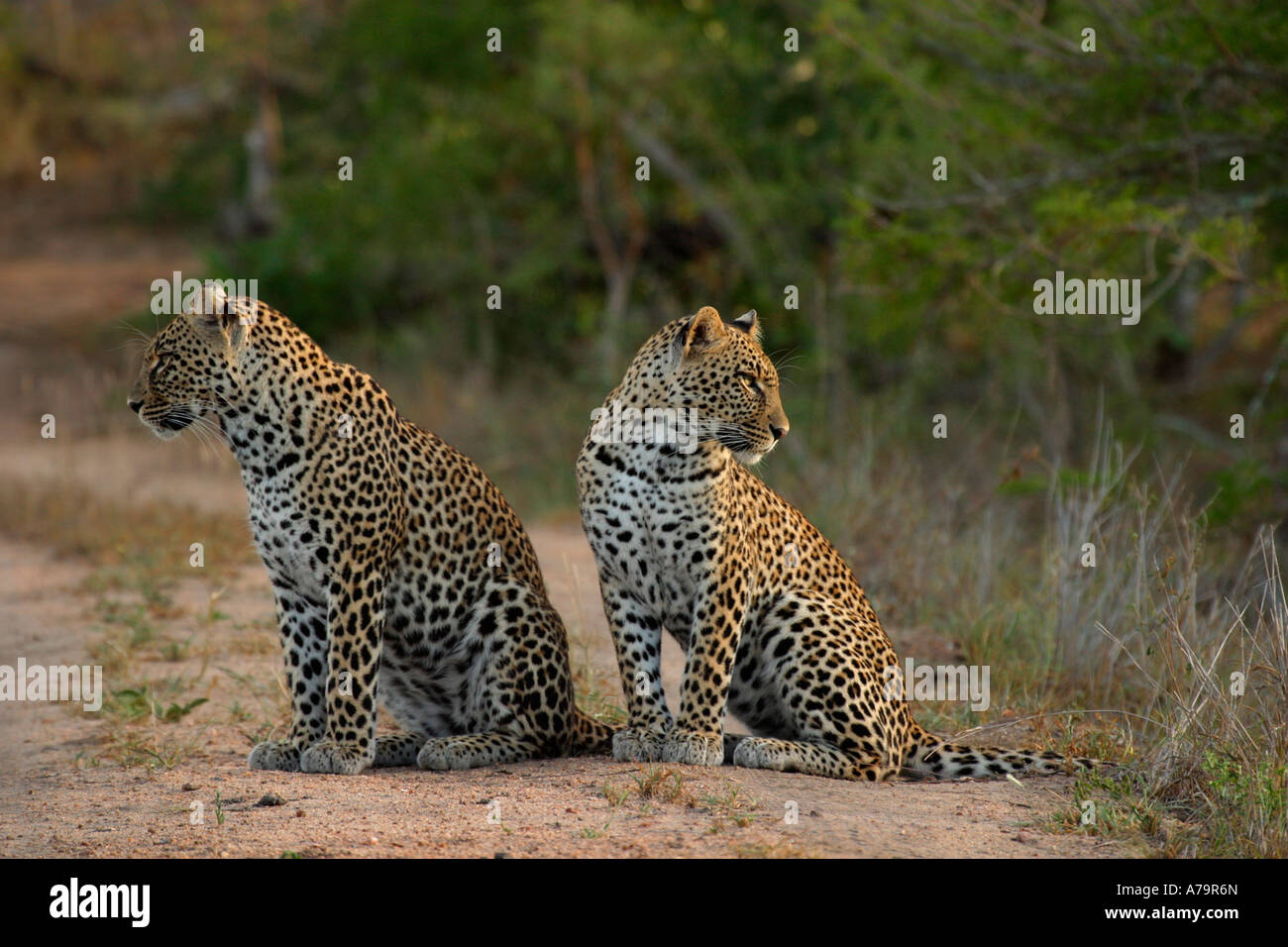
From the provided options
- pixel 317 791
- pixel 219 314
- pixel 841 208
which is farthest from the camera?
pixel 841 208

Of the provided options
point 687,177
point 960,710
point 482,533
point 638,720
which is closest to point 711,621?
point 638,720

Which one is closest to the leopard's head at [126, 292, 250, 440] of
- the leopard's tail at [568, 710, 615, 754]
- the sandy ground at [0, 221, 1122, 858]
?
the sandy ground at [0, 221, 1122, 858]

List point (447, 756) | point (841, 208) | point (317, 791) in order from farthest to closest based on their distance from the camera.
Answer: point (841, 208) → point (447, 756) → point (317, 791)

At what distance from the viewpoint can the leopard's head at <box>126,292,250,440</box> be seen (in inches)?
229

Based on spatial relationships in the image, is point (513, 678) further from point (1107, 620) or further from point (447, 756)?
point (1107, 620)

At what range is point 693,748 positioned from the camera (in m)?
5.88

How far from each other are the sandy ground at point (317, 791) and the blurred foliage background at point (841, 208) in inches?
150

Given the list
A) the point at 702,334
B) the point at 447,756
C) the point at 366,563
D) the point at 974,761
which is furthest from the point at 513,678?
the point at 974,761

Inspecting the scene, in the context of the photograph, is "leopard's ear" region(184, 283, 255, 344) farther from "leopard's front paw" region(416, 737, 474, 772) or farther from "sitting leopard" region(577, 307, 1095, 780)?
"leopard's front paw" region(416, 737, 474, 772)

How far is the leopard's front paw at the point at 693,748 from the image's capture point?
5.88 m

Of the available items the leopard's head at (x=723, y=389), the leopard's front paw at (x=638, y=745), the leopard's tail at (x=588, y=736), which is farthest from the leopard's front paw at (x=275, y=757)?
the leopard's head at (x=723, y=389)

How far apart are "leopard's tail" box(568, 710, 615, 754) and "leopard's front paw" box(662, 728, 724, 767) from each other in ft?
1.81

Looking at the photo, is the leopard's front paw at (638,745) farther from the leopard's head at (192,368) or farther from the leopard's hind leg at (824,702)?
the leopard's head at (192,368)

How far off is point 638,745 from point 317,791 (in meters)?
1.25
